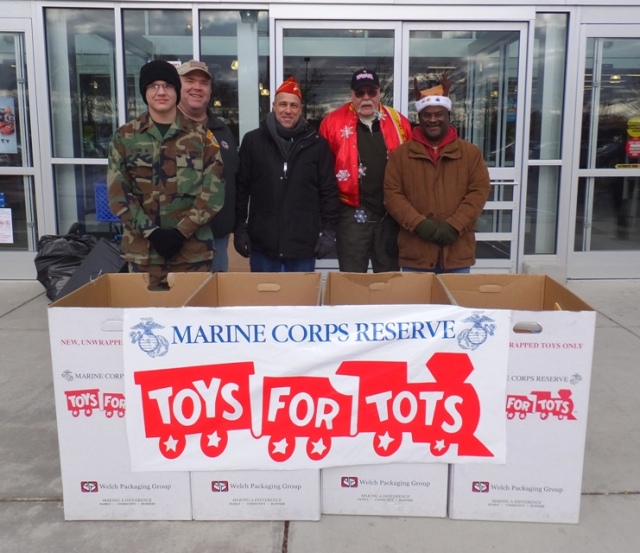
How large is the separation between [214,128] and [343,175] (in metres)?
0.83

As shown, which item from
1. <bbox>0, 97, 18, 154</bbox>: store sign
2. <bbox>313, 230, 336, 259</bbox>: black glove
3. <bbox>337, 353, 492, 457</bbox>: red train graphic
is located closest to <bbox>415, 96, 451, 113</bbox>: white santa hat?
<bbox>313, 230, 336, 259</bbox>: black glove

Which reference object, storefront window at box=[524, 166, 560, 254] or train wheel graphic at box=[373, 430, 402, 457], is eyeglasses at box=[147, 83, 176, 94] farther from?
storefront window at box=[524, 166, 560, 254]

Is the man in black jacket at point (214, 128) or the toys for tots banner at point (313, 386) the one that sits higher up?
the man in black jacket at point (214, 128)

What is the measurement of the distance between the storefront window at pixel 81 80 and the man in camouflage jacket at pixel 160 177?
3629 mm

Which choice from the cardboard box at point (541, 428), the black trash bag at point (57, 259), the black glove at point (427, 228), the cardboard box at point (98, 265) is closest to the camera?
the cardboard box at point (541, 428)

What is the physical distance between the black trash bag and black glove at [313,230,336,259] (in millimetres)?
3072

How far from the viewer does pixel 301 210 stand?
13.1 feet

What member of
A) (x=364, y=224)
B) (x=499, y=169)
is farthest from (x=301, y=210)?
(x=499, y=169)

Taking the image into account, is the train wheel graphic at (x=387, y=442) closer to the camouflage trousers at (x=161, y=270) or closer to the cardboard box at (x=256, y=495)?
the cardboard box at (x=256, y=495)

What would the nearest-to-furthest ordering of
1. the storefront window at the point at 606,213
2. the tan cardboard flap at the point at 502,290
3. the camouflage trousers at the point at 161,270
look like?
the tan cardboard flap at the point at 502,290 < the camouflage trousers at the point at 161,270 < the storefront window at the point at 606,213

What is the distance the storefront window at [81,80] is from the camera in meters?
6.70

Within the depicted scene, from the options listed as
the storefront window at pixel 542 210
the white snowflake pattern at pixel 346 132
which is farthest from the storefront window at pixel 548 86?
the white snowflake pattern at pixel 346 132

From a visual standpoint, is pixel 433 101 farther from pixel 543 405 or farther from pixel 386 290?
pixel 543 405

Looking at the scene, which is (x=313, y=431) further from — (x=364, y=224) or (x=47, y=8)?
(x=47, y=8)
